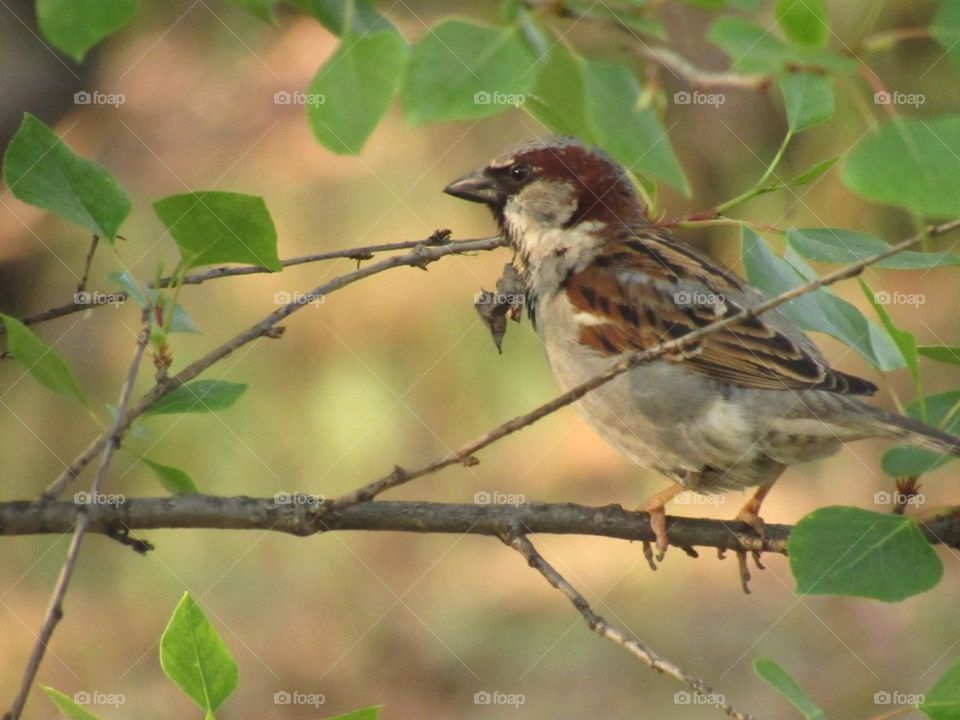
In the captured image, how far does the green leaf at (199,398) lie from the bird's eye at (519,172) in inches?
63.8

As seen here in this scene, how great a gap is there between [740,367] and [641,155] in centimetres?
196

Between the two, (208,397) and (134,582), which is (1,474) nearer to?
(134,582)

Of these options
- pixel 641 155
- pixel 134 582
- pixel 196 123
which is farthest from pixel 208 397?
pixel 196 123

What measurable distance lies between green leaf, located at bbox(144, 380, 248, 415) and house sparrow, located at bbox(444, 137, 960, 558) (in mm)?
1049

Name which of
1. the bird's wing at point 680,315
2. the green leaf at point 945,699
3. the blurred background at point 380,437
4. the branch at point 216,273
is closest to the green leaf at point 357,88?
the branch at point 216,273

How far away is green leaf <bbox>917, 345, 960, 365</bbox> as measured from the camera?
80.1 inches

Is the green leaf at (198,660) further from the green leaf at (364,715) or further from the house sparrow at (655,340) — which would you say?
the house sparrow at (655,340)

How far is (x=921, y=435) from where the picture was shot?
218cm

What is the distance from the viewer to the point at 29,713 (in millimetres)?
5164

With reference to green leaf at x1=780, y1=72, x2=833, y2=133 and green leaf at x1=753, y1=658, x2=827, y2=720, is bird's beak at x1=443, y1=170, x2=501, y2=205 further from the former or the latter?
green leaf at x1=753, y1=658, x2=827, y2=720

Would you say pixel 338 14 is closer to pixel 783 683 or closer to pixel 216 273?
pixel 216 273

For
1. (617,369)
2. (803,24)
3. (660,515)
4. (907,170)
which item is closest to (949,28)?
(803,24)

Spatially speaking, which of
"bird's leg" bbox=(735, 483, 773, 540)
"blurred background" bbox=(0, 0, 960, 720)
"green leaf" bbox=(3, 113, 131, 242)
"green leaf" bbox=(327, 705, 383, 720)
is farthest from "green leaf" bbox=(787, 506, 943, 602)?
"blurred background" bbox=(0, 0, 960, 720)

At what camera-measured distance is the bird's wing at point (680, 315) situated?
307 centimetres
